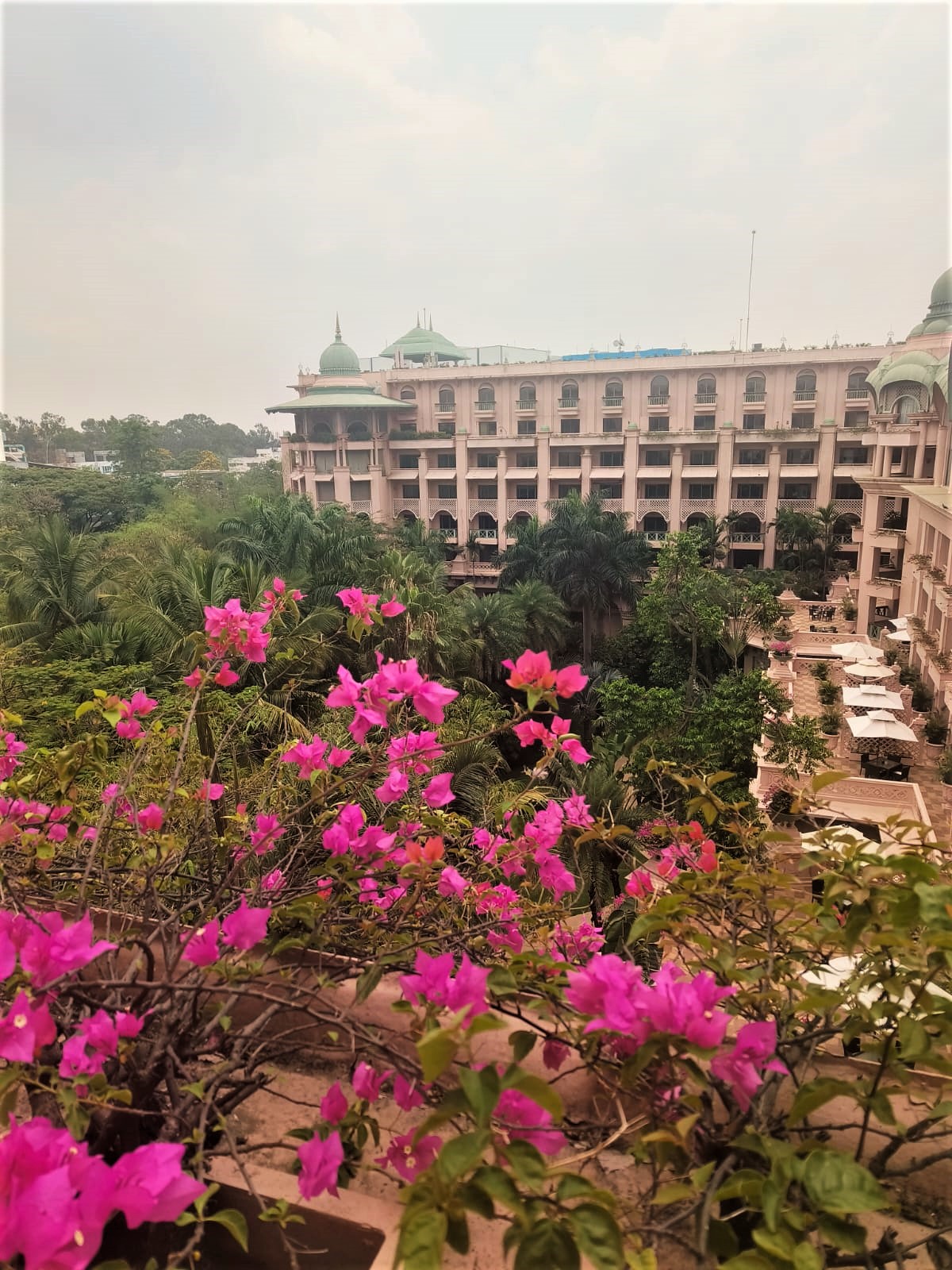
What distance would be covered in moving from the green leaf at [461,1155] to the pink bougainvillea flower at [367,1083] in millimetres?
604

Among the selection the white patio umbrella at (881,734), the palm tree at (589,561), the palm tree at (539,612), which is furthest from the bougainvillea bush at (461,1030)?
the palm tree at (589,561)

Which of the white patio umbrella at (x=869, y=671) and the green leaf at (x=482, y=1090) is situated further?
the white patio umbrella at (x=869, y=671)

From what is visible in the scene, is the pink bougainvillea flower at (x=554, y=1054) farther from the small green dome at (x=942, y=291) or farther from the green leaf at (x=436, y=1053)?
the small green dome at (x=942, y=291)

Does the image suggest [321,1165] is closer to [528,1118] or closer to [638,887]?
[528,1118]

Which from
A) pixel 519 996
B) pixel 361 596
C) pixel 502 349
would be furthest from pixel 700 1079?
pixel 502 349

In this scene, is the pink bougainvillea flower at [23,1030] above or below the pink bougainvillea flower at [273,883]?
above

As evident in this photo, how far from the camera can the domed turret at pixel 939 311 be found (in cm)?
2102

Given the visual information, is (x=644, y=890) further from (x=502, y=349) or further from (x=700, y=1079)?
(x=502, y=349)

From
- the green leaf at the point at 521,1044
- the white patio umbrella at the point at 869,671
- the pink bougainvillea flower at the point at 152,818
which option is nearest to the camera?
the green leaf at the point at 521,1044

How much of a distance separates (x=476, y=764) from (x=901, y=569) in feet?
39.7

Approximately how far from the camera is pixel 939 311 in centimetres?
2155

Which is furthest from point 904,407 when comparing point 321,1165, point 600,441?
point 321,1165

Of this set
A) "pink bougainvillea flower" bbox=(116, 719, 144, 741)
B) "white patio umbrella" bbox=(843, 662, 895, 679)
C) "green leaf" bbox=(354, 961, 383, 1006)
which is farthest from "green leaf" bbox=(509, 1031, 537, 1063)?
"white patio umbrella" bbox=(843, 662, 895, 679)

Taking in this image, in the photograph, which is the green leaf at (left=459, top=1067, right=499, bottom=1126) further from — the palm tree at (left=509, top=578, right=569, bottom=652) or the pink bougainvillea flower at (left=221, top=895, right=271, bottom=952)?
the palm tree at (left=509, top=578, right=569, bottom=652)
